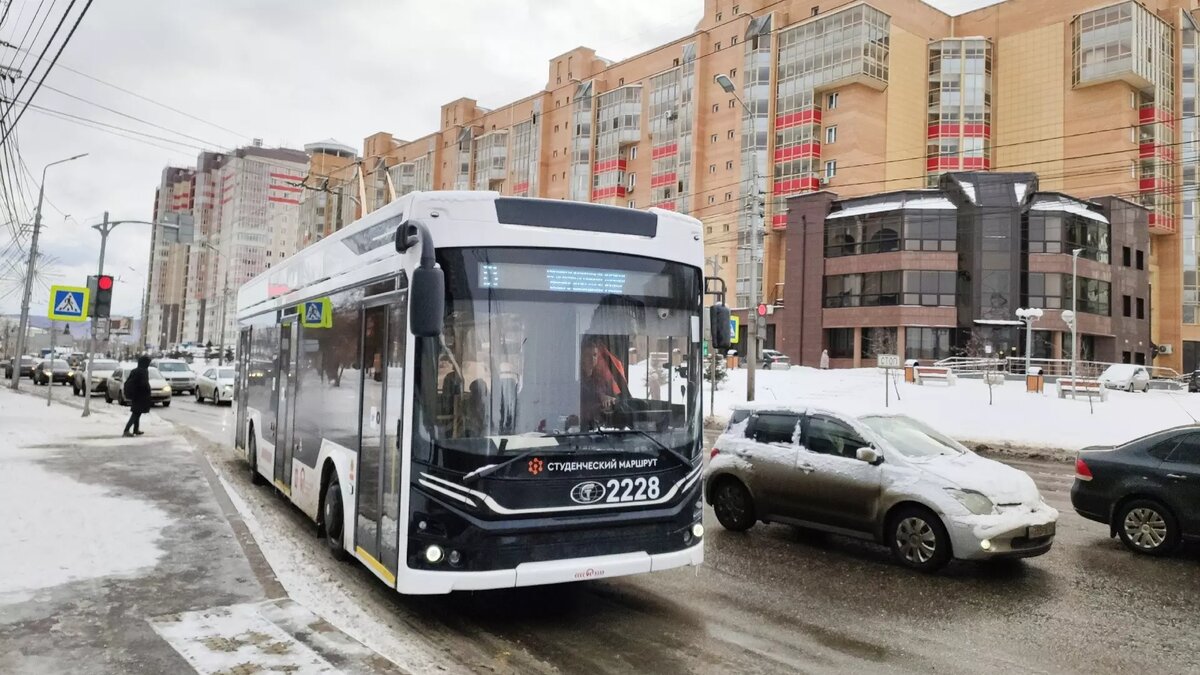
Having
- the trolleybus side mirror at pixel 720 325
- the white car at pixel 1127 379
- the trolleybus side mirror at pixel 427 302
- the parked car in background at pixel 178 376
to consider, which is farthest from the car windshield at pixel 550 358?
the parked car in background at pixel 178 376

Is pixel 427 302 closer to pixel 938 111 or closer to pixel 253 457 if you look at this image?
pixel 253 457

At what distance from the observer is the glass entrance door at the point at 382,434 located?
574 centimetres

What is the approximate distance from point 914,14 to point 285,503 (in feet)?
229

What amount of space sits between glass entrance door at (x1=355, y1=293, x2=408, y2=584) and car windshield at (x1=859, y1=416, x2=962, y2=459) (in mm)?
5080

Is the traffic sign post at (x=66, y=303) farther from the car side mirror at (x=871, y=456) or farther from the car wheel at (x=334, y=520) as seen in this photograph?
the car side mirror at (x=871, y=456)

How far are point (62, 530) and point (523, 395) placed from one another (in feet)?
19.0

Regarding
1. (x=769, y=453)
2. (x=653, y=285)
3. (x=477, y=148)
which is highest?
(x=477, y=148)

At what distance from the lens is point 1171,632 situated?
605 centimetres

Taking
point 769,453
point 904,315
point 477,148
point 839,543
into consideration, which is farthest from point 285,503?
point 477,148

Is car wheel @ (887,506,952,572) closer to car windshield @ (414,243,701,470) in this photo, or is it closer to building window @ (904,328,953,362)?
car windshield @ (414,243,701,470)

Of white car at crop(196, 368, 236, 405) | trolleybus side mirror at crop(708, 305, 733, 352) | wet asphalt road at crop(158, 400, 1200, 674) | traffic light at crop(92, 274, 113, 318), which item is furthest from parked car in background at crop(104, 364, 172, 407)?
trolleybus side mirror at crop(708, 305, 733, 352)

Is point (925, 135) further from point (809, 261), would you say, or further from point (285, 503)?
point (285, 503)

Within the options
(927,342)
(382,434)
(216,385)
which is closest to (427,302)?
(382,434)

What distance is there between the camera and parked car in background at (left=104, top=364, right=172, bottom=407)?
2905 cm
